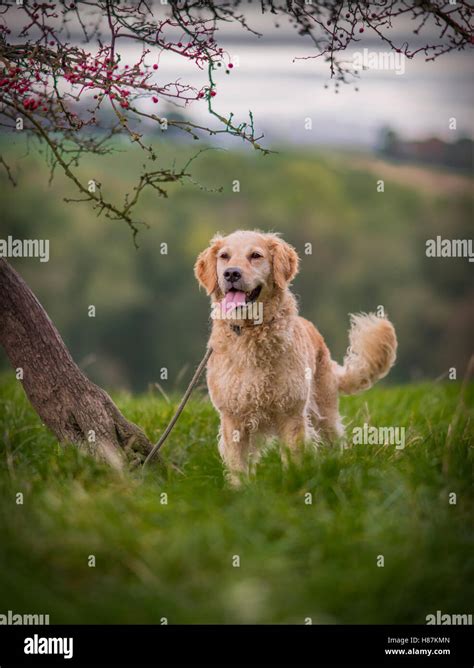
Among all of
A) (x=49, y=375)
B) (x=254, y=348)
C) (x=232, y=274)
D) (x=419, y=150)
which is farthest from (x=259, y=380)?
(x=419, y=150)

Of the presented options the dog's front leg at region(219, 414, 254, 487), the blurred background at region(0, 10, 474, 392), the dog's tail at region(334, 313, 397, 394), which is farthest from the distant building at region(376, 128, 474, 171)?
the dog's front leg at region(219, 414, 254, 487)

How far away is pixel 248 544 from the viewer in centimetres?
317

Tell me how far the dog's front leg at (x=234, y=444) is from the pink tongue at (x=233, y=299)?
73 cm

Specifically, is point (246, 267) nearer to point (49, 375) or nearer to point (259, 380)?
point (259, 380)

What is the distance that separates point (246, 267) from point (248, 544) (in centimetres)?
192

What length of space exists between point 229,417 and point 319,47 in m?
2.36

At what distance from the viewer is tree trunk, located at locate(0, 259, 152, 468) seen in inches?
172

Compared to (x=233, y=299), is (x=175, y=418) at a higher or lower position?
lower

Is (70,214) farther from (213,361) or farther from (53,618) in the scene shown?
(53,618)

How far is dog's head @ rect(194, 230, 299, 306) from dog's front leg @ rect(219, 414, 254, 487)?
80cm

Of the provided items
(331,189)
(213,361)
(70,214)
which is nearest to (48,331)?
(213,361)

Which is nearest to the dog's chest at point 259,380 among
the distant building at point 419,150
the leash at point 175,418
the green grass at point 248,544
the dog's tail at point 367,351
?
the leash at point 175,418

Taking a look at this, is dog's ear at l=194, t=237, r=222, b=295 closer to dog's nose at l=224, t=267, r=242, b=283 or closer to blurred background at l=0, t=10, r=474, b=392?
dog's nose at l=224, t=267, r=242, b=283

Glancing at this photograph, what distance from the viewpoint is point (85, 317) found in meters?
19.0
